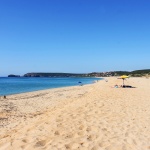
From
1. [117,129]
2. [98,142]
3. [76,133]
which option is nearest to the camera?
[98,142]

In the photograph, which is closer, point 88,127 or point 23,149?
point 23,149

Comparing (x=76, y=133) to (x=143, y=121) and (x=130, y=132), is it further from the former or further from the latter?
(x=143, y=121)

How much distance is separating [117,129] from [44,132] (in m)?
2.64

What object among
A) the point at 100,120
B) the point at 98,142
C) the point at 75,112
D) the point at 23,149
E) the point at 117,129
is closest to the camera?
the point at 23,149

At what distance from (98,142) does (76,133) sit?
112cm

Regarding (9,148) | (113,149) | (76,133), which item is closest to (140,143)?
(113,149)

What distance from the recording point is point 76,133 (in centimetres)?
837

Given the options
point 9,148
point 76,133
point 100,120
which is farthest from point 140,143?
point 9,148

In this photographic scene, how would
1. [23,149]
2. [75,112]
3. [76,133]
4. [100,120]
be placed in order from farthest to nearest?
1. [75,112]
2. [100,120]
3. [76,133]
4. [23,149]

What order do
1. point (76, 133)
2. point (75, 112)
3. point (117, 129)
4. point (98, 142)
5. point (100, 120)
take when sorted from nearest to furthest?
point (98, 142) → point (76, 133) → point (117, 129) → point (100, 120) → point (75, 112)

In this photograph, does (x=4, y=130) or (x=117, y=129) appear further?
(x=4, y=130)

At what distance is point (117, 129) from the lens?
912 centimetres

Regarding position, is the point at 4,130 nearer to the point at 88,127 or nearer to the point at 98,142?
the point at 88,127

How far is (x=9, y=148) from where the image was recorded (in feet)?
22.7
